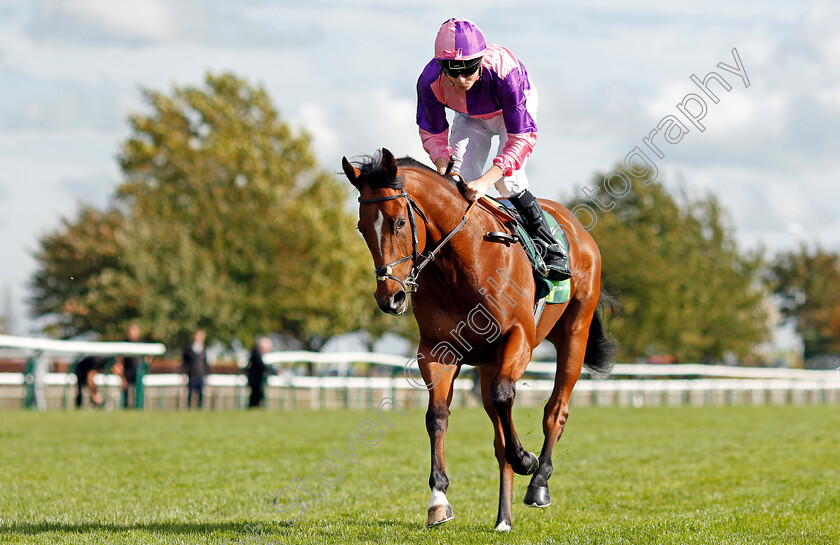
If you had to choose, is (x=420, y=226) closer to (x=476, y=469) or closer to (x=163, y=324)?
(x=476, y=469)

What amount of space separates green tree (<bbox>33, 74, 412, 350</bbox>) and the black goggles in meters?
31.4

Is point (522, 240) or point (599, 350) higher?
point (522, 240)

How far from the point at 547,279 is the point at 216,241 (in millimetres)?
35625

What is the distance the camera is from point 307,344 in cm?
4731

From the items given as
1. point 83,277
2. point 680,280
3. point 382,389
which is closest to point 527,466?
point 382,389

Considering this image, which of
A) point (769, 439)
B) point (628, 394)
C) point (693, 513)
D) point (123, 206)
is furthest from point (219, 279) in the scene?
point (693, 513)

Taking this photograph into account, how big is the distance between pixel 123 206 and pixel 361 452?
34.3 metres

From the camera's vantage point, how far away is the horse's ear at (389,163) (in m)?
5.82

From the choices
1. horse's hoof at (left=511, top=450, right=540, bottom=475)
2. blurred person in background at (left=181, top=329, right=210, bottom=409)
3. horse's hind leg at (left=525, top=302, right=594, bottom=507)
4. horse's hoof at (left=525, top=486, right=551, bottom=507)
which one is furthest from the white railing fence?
horse's hoof at (left=511, top=450, right=540, bottom=475)

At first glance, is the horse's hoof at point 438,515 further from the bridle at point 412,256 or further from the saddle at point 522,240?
the saddle at point 522,240

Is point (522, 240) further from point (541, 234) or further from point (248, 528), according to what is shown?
point (248, 528)

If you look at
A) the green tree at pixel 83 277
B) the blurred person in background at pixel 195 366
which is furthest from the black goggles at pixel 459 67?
the green tree at pixel 83 277

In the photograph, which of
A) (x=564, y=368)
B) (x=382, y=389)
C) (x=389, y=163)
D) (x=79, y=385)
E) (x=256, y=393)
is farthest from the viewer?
(x=382, y=389)

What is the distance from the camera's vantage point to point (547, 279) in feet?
23.0
